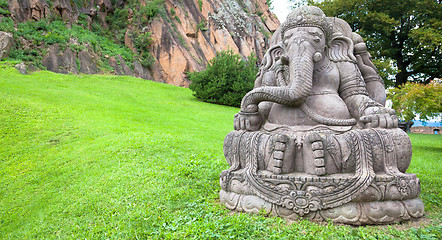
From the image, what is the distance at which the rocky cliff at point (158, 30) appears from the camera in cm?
1739

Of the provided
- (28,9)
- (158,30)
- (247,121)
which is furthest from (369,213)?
(158,30)

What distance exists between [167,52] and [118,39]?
4023 millimetres

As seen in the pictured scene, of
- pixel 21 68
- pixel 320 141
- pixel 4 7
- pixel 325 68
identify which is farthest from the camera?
pixel 4 7

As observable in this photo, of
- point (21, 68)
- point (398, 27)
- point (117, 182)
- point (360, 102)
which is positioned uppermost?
point (398, 27)

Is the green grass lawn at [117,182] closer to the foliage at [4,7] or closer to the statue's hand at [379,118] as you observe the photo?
the statue's hand at [379,118]

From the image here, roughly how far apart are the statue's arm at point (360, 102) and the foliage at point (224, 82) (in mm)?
12689

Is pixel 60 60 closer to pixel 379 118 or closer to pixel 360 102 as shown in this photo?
pixel 360 102

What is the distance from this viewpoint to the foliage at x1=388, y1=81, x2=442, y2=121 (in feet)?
22.5

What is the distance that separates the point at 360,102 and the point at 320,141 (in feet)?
2.57

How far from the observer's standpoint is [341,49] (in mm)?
3256

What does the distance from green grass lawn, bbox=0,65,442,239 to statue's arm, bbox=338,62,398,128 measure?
905mm

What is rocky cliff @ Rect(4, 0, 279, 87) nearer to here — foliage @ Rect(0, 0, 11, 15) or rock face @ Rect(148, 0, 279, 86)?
rock face @ Rect(148, 0, 279, 86)

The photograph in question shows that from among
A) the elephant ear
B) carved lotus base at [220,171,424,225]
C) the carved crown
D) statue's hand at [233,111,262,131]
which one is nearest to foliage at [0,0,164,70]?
statue's hand at [233,111,262,131]

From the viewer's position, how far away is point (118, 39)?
22.8 m
